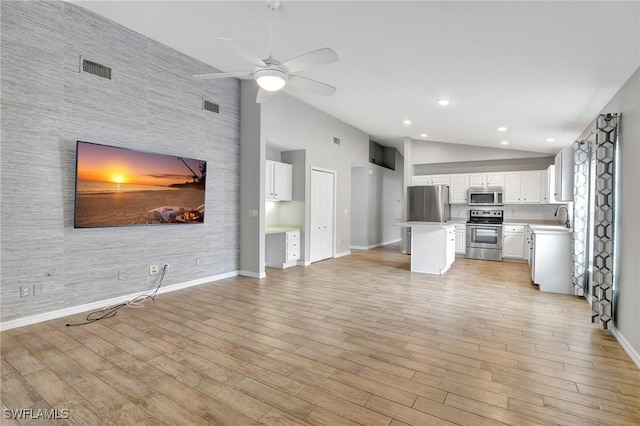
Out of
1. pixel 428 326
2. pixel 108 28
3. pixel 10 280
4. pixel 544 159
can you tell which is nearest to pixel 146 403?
pixel 10 280

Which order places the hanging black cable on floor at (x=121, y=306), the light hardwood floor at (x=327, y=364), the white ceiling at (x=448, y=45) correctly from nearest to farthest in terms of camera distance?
1. the light hardwood floor at (x=327, y=364)
2. the white ceiling at (x=448, y=45)
3. the hanging black cable on floor at (x=121, y=306)

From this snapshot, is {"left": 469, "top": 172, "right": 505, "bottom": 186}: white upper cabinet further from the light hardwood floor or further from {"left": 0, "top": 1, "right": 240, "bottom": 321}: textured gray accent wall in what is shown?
{"left": 0, "top": 1, "right": 240, "bottom": 321}: textured gray accent wall

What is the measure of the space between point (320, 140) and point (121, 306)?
4948 millimetres

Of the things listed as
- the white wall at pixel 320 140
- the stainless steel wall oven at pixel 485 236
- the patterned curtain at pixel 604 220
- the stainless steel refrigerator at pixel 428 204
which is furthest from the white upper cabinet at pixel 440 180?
the patterned curtain at pixel 604 220

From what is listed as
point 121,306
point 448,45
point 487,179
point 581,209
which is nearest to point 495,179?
point 487,179

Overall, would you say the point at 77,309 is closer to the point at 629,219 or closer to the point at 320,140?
the point at 320,140

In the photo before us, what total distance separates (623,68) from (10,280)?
6261mm

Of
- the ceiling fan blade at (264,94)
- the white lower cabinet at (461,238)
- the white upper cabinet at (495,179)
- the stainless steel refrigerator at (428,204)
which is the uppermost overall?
the ceiling fan blade at (264,94)

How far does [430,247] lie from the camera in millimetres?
5930

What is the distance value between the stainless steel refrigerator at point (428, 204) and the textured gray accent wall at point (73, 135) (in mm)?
5582

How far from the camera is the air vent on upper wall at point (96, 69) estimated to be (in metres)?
3.69

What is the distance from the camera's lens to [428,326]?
133 inches

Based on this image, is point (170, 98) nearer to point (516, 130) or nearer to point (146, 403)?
point (146, 403)

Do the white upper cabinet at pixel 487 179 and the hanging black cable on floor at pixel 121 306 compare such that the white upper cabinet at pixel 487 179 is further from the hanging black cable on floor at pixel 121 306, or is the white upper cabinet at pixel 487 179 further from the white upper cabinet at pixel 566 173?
the hanging black cable on floor at pixel 121 306
